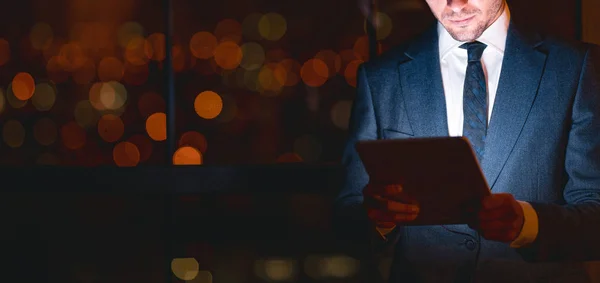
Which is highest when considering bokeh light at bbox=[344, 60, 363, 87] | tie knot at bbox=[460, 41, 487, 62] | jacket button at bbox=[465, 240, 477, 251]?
tie knot at bbox=[460, 41, 487, 62]

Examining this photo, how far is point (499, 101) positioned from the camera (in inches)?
70.5

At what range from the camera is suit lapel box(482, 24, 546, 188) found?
1.77 metres

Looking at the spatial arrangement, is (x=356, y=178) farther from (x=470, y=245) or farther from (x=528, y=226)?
(x=528, y=226)

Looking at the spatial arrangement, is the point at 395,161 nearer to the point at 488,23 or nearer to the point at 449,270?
the point at 449,270

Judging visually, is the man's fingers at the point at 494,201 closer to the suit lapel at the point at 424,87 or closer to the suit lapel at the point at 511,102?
the suit lapel at the point at 511,102

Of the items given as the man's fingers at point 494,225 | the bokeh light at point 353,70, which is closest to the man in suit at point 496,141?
the man's fingers at point 494,225

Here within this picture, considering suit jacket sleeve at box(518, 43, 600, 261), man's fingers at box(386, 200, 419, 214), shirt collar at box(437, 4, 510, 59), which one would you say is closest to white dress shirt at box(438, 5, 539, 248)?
shirt collar at box(437, 4, 510, 59)

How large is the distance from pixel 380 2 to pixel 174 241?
3.77 feet

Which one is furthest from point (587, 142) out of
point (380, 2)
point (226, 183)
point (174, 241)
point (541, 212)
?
point (174, 241)

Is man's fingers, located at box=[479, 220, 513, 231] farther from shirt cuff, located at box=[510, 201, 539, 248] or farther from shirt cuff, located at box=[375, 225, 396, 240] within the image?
shirt cuff, located at box=[375, 225, 396, 240]

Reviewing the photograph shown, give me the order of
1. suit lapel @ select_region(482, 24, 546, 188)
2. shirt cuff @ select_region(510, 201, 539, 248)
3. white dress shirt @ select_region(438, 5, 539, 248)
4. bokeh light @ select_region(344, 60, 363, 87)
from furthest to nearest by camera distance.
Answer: bokeh light @ select_region(344, 60, 363, 87) < white dress shirt @ select_region(438, 5, 539, 248) < suit lapel @ select_region(482, 24, 546, 188) < shirt cuff @ select_region(510, 201, 539, 248)

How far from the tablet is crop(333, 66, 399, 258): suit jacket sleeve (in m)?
0.28

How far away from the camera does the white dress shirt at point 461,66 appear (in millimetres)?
1879

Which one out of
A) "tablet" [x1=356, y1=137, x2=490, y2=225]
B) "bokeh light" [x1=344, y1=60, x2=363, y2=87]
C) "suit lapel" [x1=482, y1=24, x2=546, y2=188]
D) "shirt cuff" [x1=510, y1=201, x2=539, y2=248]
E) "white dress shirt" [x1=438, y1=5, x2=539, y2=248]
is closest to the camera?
"tablet" [x1=356, y1=137, x2=490, y2=225]
